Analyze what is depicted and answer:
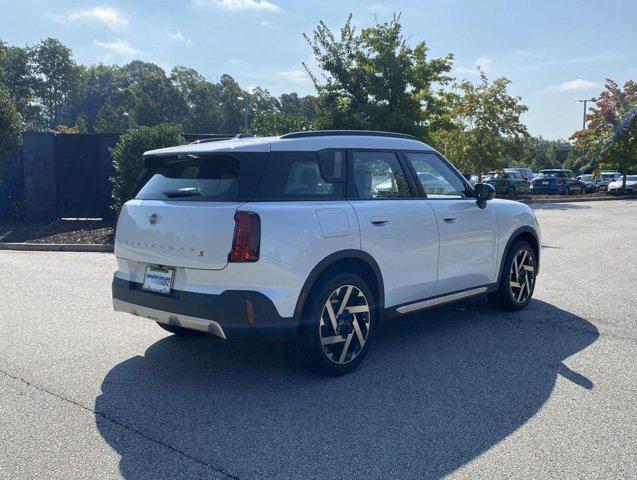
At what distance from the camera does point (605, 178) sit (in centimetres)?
4422

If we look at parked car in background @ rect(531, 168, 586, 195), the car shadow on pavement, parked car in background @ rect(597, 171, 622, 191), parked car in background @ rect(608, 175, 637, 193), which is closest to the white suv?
the car shadow on pavement

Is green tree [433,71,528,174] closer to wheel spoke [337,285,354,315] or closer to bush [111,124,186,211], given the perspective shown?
bush [111,124,186,211]

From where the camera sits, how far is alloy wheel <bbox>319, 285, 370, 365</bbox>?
447 centimetres

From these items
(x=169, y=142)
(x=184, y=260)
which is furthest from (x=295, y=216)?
(x=169, y=142)

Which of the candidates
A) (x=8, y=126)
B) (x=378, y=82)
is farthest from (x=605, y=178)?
(x=8, y=126)

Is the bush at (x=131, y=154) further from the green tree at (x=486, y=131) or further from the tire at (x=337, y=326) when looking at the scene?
the green tree at (x=486, y=131)

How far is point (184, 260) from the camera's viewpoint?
13.8 ft

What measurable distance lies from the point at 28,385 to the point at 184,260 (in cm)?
152

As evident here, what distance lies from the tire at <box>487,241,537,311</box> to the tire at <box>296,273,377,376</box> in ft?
6.98

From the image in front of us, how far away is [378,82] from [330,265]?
12.8 m

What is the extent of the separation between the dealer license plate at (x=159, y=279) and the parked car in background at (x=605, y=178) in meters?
41.0

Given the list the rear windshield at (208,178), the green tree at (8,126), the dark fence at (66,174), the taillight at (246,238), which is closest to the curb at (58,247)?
the dark fence at (66,174)

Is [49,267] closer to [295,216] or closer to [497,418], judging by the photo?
[295,216]

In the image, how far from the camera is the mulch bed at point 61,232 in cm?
1320
